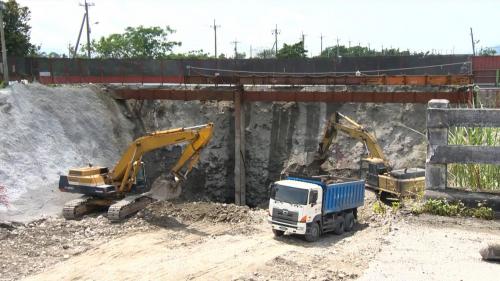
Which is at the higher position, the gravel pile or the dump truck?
the dump truck

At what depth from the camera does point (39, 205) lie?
69.2 ft

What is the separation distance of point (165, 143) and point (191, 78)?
55.8 ft

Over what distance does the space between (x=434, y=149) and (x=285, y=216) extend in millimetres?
7635

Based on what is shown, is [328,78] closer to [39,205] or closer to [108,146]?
[108,146]

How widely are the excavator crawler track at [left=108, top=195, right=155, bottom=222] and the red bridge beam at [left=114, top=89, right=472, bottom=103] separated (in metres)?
11.2

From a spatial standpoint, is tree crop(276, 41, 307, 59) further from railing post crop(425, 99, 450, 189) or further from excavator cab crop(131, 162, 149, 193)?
railing post crop(425, 99, 450, 189)

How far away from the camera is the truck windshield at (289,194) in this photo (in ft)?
53.7

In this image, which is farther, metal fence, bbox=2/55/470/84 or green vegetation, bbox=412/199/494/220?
metal fence, bbox=2/55/470/84

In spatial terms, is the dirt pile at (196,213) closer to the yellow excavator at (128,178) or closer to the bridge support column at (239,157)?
the yellow excavator at (128,178)

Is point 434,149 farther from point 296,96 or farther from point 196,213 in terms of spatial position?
point 296,96

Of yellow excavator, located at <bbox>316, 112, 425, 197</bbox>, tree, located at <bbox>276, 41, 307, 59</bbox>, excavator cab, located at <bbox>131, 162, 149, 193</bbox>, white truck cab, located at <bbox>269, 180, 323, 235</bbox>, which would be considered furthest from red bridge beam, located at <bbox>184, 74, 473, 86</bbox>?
tree, located at <bbox>276, 41, 307, 59</bbox>

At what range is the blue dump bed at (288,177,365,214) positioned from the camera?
1691 centimetres

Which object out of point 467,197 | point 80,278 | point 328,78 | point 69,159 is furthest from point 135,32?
point 467,197

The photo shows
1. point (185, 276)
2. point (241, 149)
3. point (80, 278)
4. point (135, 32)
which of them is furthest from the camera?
point (135, 32)
